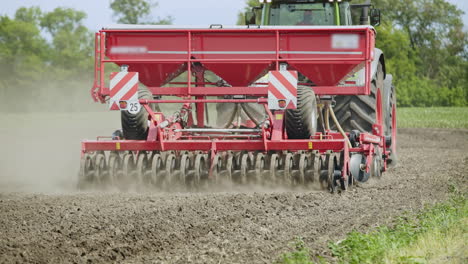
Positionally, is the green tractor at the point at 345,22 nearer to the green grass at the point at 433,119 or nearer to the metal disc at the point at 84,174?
the metal disc at the point at 84,174

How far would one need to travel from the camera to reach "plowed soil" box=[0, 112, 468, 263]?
17.1 ft

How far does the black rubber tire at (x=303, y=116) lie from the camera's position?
8836mm

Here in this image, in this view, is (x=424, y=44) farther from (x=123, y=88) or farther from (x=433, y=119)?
(x=123, y=88)

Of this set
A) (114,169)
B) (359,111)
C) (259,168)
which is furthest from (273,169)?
(359,111)

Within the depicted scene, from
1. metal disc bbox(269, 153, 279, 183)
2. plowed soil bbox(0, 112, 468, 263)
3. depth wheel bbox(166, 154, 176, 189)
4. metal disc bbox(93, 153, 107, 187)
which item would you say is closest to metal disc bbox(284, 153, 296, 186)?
metal disc bbox(269, 153, 279, 183)

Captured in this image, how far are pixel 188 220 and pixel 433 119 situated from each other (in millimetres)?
29148

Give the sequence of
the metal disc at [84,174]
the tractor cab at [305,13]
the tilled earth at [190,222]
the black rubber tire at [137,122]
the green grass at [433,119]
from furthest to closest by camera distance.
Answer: the green grass at [433,119] < the tractor cab at [305,13] < the black rubber tire at [137,122] < the metal disc at [84,174] < the tilled earth at [190,222]

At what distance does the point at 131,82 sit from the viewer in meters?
9.11

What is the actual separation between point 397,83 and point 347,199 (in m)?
53.5

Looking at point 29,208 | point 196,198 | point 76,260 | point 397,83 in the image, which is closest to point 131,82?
point 196,198

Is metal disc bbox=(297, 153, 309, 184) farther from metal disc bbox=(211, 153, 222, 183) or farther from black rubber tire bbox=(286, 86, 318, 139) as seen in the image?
metal disc bbox=(211, 153, 222, 183)

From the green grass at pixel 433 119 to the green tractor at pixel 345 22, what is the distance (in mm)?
19219

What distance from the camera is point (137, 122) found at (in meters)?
9.25

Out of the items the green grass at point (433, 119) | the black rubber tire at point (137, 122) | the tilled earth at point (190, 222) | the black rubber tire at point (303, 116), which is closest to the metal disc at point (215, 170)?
the tilled earth at point (190, 222)
